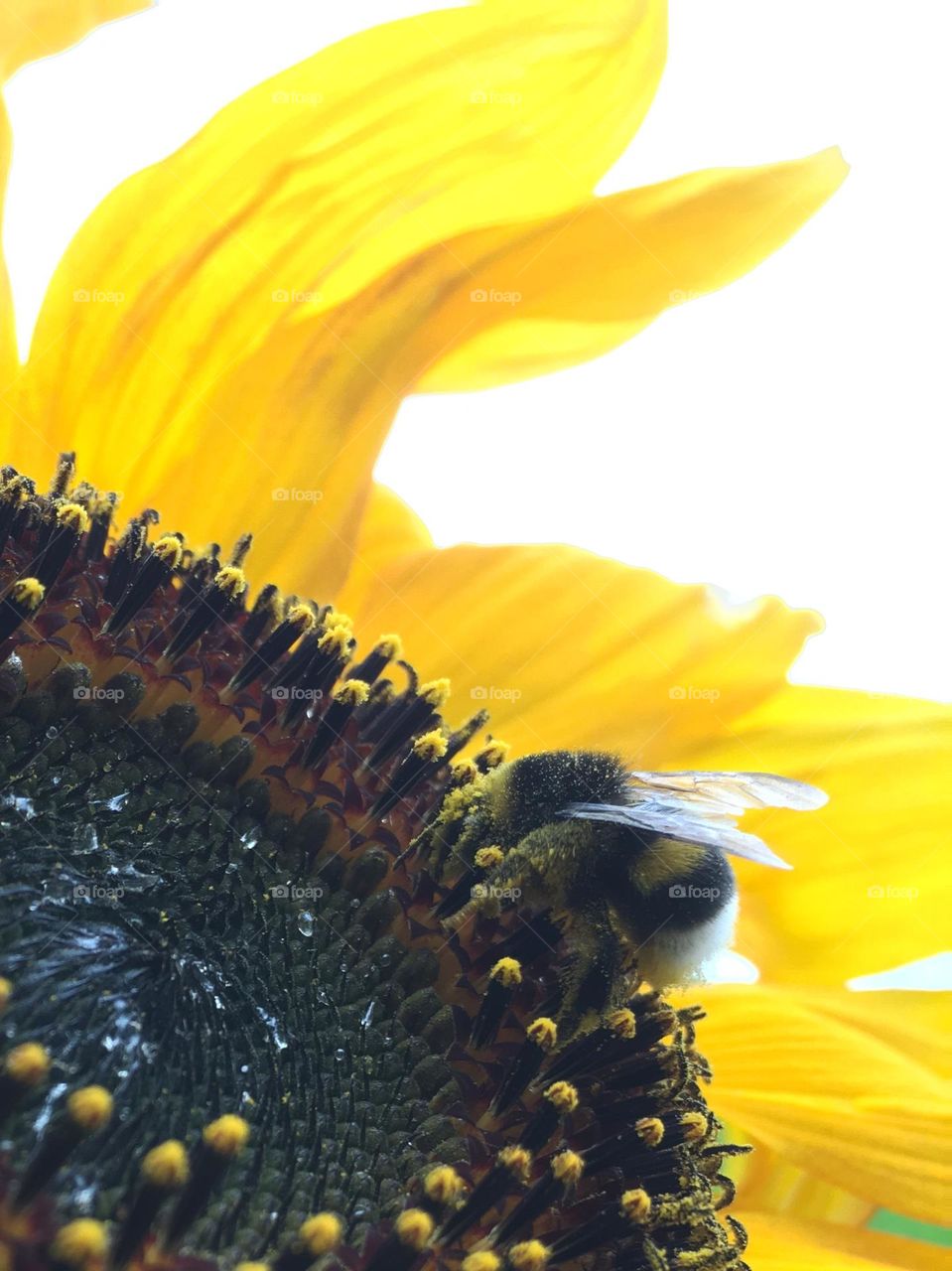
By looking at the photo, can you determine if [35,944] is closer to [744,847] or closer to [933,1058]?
[744,847]

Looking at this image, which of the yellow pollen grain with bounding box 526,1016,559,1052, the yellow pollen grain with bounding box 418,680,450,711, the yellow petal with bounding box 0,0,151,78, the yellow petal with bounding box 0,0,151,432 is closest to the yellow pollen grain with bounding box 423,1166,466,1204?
the yellow pollen grain with bounding box 526,1016,559,1052

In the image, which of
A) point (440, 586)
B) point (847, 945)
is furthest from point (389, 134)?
point (847, 945)

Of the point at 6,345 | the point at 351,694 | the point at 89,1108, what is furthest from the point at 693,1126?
the point at 6,345

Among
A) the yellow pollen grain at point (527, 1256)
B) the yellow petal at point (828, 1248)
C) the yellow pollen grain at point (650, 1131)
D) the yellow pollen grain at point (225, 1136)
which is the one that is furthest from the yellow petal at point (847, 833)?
the yellow pollen grain at point (225, 1136)

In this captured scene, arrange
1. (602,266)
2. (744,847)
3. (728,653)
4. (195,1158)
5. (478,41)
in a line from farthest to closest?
(728,653)
(602,266)
(478,41)
(744,847)
(195,1158)

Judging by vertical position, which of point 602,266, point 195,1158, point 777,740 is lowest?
point 195,1158

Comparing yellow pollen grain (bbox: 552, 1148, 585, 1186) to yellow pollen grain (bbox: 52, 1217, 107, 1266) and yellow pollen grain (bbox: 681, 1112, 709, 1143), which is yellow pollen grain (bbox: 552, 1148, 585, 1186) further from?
yellow pollen grain (bbox: 52, 1217, 107, 1266)
